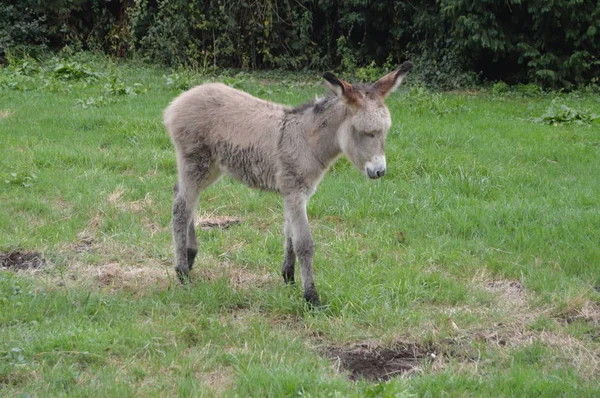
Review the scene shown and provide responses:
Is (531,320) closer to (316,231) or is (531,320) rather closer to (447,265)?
(447,265)

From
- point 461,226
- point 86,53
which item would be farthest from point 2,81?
point 461,226

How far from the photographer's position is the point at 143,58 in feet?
60.0

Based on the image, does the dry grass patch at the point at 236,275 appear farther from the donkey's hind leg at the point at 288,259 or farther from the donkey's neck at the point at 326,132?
the donkey's neck at the point at 326,132

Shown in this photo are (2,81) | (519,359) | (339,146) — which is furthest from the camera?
(2,81)

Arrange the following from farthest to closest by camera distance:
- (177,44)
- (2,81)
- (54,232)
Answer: (177,44)
(2,81)
(54,232)

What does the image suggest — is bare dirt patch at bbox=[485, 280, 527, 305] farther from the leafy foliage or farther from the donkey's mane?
the leafy foliage

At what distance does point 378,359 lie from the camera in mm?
4699

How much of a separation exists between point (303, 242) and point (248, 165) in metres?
0.79

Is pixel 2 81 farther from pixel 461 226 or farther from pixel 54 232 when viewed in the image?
pixel 461 226

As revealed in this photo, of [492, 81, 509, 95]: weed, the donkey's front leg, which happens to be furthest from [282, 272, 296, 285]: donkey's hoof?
[492, 81, 509, 95]: weed

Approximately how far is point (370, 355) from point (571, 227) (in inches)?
121

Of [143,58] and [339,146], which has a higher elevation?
[339,146]

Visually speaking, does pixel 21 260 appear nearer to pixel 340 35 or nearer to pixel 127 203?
pixel 127 203

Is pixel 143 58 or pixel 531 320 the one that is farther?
pixel 143 58
